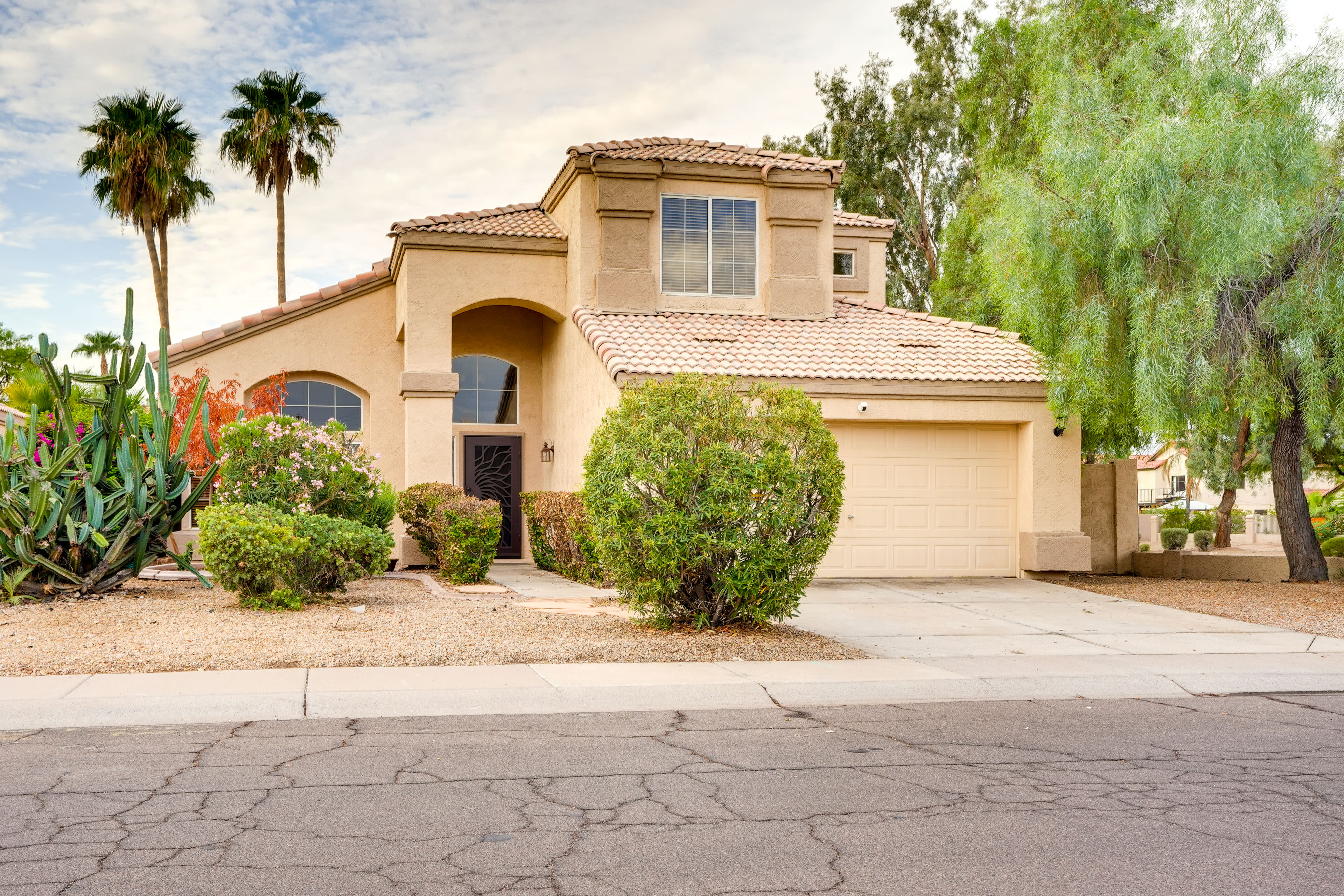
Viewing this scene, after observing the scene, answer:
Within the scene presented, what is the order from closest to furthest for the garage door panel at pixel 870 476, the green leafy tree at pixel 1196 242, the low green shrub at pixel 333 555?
1. the low green shrub at pixel 333 555
2. the green leafy tree at pixel 1196 242
3. the garage door panel at pixel 870 476

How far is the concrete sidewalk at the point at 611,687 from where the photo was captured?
7.73 meters

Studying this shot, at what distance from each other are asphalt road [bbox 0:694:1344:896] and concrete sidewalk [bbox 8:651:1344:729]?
33cm

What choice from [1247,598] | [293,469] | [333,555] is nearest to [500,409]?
[293,469]

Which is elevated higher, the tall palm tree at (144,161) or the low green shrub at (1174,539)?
the tall palm tree at (144,161)

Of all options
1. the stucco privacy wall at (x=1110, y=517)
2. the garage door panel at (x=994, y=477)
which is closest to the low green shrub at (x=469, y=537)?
the garage door panel at (x=994, y=477)

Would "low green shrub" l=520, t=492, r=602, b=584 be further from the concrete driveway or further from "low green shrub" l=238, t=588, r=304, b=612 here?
"low green shrub" l=238, t=588, r=304, b=612

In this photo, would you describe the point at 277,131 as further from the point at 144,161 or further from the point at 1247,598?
the point at 1247,598

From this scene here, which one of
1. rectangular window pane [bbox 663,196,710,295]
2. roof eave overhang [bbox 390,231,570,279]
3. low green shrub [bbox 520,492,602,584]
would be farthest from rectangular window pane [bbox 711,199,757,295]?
low green shrub [bbox 520,492,602,584]

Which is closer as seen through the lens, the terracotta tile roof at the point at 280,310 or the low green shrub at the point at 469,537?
the low green shrub at the point at 469,537

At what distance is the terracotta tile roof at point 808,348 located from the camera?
16984 millimetres

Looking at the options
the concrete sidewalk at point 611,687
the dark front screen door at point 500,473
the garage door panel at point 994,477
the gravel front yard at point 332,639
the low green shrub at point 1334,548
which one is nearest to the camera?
the concrete sidewalk at point 611,687

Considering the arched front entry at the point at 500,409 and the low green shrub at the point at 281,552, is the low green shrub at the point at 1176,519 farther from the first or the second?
the low green shrub at the point at 281,552

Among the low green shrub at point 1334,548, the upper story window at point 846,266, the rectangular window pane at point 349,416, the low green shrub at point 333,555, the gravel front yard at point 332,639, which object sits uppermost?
the upper story window at point 846,266

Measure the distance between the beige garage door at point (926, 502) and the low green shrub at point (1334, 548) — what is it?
12.1m
